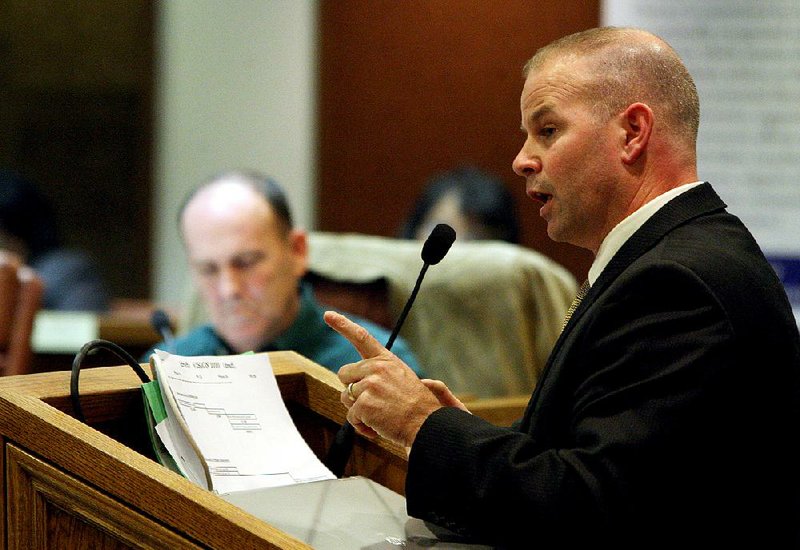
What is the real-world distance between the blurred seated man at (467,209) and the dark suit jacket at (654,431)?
2.30m

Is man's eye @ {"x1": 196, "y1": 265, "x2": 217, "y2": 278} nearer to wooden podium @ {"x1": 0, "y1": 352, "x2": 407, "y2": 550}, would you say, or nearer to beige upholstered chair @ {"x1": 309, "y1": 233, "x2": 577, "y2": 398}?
beige upholstered chair @ {"x1": 309, "y1": 233, "x2": 577, "y2": 398}

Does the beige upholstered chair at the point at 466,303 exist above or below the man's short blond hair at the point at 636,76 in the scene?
below

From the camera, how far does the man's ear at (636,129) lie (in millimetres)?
1218

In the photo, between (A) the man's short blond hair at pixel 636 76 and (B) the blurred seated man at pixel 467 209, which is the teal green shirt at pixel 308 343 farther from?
(A) the man's short blond hair at pixel 636 76

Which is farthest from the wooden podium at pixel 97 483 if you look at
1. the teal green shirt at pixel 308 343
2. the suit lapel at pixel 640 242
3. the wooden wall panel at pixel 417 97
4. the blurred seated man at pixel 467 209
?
the wooden wall panel at pixel 417 97

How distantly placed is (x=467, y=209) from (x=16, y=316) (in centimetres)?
133

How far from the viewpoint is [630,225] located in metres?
1.21

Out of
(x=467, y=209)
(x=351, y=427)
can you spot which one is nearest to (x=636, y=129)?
(x=351, y=427)

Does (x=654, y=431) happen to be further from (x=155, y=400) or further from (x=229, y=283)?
(x=229, y=283)

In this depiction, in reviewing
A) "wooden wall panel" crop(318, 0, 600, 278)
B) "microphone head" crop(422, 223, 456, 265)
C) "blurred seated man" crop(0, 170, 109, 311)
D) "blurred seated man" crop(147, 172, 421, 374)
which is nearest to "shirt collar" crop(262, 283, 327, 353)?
"blurred seated man" crop(147, 172, 421, 374)

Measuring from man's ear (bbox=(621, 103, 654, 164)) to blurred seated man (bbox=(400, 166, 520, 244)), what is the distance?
221 centimetres

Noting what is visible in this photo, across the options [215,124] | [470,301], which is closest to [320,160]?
[215,124]

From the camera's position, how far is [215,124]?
187 inches

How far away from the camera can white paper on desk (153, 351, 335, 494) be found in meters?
1.26
